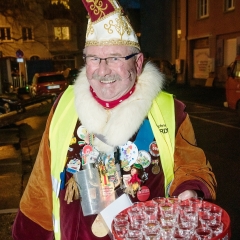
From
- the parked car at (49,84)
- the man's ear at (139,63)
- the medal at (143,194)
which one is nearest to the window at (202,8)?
the parked car at (49,84)

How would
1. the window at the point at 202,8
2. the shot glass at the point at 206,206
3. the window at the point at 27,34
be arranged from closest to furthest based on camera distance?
1. the shot glass at the point at 206,206
2. the window at the point at 202,8
3. the window at the point at 27,34

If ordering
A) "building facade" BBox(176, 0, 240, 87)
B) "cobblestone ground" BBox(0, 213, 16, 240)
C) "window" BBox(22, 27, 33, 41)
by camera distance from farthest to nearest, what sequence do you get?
"window" BBox(22, 27, 33, 41) → "building facade" BBox(176, 0, 240, 87) → "cobblestone ground" BBox(0, 213, 16, 240)

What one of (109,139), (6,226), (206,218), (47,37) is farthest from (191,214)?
(47,37)

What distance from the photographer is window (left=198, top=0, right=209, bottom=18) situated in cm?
2450

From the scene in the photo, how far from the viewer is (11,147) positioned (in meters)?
9.05

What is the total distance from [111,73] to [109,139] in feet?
1.25

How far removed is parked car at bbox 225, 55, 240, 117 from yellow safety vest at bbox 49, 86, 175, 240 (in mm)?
9492

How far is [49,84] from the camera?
57.8ft

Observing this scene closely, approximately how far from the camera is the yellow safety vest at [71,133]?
79.0 inches

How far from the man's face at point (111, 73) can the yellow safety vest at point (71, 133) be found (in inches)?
8.4

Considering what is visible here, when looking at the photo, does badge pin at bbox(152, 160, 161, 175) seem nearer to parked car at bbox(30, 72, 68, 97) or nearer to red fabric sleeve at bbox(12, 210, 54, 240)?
red fabric sleeve at bbox(12, 210, 54, 240)

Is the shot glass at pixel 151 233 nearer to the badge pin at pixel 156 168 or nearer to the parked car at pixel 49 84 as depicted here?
the badge pin at pixel 156 168

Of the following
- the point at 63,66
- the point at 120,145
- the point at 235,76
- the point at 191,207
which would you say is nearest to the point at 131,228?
the point at 191,207

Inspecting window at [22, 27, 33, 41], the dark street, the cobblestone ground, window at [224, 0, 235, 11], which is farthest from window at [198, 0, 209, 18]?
the cobblestone ground
